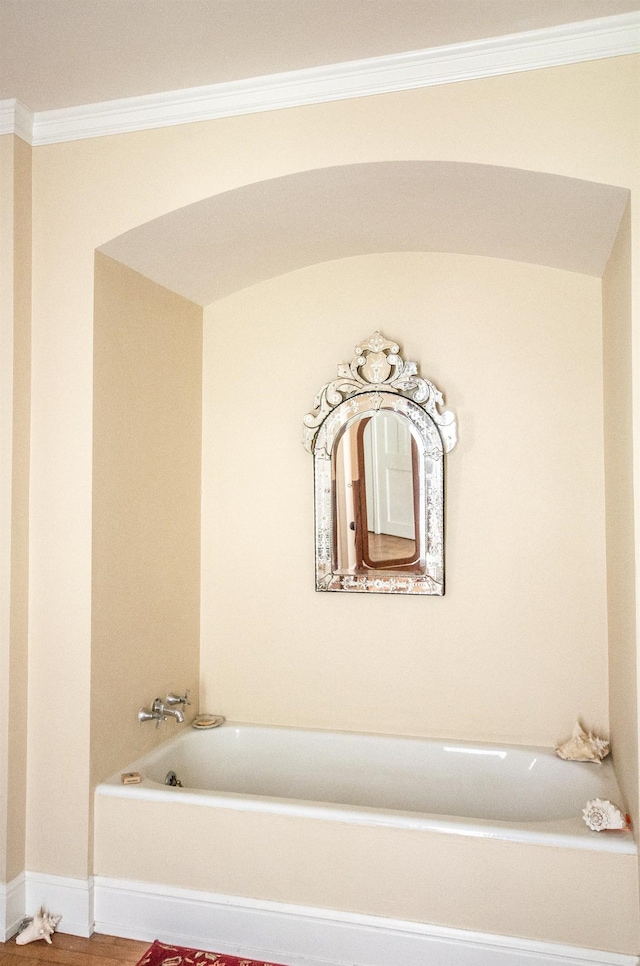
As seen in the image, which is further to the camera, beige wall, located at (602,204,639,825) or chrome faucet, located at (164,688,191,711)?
chrome faucet, located at (164,688,191,711)

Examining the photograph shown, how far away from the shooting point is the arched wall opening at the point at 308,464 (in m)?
2.77

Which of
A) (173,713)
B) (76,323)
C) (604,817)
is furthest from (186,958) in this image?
(76,323)

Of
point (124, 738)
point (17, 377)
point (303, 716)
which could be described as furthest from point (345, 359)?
point (124, 738)

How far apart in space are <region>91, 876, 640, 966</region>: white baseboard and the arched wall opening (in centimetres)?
48

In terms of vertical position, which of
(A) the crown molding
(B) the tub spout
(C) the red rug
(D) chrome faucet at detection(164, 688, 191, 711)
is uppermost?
(A) the crown molding

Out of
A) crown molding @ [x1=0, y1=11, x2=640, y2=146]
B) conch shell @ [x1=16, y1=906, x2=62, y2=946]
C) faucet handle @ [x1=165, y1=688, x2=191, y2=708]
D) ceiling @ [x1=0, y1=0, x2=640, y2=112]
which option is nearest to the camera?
ceiling @ [x1=0, y1=0, x2=640, y2=112]

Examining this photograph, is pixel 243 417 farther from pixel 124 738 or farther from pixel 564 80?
pixel 564 80

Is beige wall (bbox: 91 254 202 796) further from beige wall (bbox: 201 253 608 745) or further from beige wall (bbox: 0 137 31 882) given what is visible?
beige wall (bbox: 0 137 31 882)

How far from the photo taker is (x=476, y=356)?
3.13m

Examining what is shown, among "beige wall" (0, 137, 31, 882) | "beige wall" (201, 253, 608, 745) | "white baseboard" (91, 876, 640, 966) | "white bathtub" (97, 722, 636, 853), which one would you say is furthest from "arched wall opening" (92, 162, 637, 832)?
"white baseboard" (91, 876, 640, 966)

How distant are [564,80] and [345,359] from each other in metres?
1.40

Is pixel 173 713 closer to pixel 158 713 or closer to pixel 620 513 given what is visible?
pixel 158 713

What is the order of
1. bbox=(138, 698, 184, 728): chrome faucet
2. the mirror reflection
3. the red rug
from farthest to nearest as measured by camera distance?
the mirror reflection < bbox=(138, 698, 184, 728): chrome faucet < the red rug

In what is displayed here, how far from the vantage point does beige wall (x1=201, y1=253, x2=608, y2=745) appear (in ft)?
9.85
